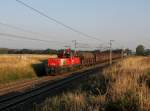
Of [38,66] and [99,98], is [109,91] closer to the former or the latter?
[99,98]

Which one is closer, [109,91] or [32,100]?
[109,91]

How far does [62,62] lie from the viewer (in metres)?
36.1

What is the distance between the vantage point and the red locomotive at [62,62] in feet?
115

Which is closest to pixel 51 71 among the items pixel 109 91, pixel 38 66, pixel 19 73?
pixel 19 73

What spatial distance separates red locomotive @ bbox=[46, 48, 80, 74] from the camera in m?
35.1

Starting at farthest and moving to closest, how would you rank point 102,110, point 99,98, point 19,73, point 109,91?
point 19,73 → point 109,91 → point 99,98 → point 102,110

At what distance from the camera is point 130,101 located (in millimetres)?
9258

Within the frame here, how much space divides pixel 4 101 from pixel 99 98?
729cm

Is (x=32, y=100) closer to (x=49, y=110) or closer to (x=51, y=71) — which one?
(x=49, y=110)

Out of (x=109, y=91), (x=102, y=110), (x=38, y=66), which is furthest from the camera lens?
(x=38, y=66)

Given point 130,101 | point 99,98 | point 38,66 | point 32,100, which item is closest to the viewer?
point 130,101

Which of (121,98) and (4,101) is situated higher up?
(121,98)

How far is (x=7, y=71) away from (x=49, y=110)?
23696 mm

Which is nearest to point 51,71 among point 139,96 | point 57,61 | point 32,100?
point 57,61
